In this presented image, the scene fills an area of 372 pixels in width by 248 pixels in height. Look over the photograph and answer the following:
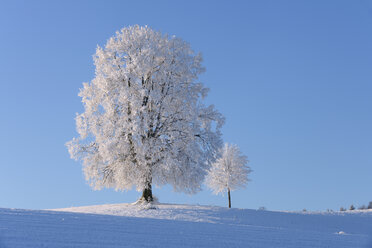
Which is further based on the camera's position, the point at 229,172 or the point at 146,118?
the point at 229,172

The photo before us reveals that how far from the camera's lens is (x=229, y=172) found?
33.6 metres

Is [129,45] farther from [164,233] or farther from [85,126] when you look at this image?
[164,233]

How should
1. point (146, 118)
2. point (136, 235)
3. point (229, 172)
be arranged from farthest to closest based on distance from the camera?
point (229, 172) → point (146, 118) → point (136, 235)

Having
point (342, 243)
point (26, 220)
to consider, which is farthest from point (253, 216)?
point (26, 220)

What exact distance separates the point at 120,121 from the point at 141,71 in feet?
Answer: 10.1

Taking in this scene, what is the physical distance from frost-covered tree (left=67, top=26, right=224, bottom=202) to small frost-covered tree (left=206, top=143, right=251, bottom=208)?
1181 centimetres

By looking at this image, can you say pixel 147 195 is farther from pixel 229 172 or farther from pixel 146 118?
pixel 229 172

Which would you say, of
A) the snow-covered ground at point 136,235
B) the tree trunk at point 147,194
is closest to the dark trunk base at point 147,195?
the tree trunk at point 147,194

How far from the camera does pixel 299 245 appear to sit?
8867 mm

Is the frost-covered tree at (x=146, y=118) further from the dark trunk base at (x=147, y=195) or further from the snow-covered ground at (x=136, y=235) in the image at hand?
the snow-covered ground at (x=136, y=235)

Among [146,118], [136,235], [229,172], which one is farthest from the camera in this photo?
[229,172]

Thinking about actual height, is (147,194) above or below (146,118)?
below

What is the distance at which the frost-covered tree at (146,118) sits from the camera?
806 inches

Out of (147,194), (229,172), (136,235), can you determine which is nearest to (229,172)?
(229,172)
